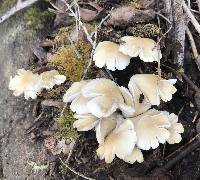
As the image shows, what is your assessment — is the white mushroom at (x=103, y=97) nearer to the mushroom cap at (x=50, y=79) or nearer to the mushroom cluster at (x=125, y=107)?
the mushroom cluster at (x=125, y=107)

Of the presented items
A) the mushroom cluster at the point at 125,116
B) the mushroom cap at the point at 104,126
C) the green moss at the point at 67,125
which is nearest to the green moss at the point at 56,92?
A: the green moss at the point at 67,125

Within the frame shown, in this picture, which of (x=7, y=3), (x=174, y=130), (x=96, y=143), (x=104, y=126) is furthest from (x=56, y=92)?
(x=7, y=3)

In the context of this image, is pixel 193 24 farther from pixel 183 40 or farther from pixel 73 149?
pixel 73 149

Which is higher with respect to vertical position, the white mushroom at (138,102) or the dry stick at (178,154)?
the white mushroom at (138,102)

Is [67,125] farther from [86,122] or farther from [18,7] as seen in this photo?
[18,7]

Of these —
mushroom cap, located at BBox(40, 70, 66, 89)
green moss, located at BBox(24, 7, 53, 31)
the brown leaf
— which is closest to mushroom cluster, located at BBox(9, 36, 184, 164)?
mushroom cap, located at BBox(40, 70, 66, 89)

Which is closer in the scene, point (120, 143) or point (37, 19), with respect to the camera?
point (120, 143)
